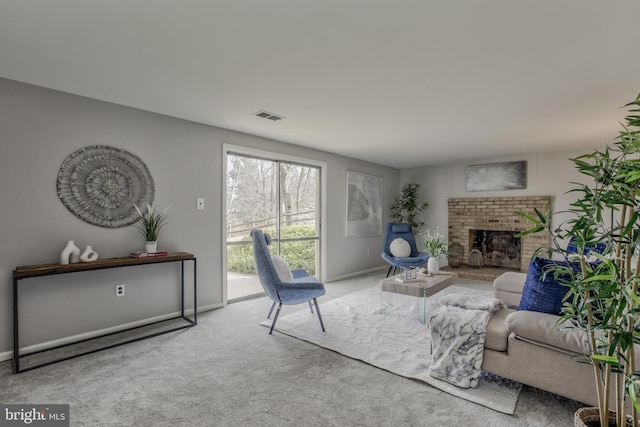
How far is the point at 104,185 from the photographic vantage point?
2992mm

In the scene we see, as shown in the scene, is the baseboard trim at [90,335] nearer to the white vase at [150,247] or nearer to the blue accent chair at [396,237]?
the white vase at [150,247]

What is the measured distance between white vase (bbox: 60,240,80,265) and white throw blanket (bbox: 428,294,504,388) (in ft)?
9.78

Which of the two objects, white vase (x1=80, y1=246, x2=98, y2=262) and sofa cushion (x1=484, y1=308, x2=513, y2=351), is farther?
white vase (x1=80, y1=246, x2=98, y2=262)

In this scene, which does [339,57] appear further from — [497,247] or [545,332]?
[497,247]

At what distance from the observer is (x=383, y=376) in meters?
2.28

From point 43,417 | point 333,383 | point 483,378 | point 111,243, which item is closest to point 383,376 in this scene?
point 333,383

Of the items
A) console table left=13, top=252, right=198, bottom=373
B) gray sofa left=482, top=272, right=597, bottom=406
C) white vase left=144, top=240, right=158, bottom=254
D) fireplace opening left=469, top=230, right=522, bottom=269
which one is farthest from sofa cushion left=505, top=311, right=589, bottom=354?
fireplace opening left=469, top=230, right=522, bottom=269

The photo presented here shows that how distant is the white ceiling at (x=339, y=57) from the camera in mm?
1692

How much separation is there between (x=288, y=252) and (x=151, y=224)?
2.16 m

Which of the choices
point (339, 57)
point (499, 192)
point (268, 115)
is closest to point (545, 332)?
point (339, 57)

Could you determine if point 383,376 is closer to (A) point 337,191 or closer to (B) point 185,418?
(B) point 185,418

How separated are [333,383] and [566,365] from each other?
55.3 inches

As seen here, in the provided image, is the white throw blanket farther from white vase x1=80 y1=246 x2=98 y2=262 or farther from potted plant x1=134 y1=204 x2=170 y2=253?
white vase x1=80 y1=246 x2=98 y2=262

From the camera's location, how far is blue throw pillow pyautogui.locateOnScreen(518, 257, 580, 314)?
1.95 metres
